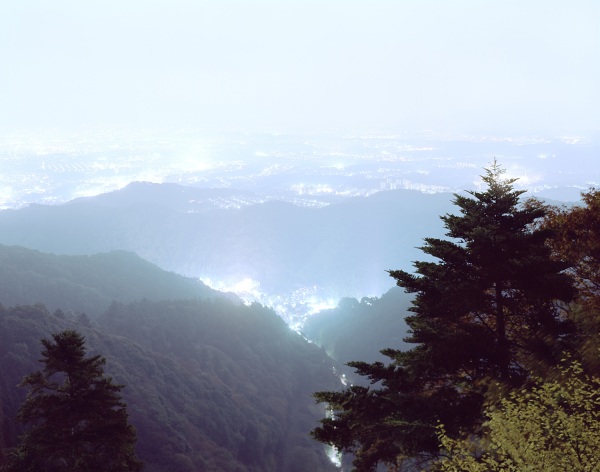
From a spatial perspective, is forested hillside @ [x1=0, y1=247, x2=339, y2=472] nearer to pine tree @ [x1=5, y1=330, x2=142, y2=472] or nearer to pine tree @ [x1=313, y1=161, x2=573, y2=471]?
pine tree @ [x1=5, y1=330, x2=142, y2=472]

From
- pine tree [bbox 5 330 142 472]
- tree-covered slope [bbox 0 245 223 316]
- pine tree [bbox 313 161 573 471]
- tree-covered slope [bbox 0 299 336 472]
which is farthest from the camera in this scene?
tree-covered slope [bbox 0 245 223 316]

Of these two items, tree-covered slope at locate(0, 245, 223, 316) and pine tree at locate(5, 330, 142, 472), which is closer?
pine tree at locate(5, 330, 142, 472)

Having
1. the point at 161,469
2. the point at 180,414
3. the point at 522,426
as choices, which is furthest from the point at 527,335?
the point at 180,414

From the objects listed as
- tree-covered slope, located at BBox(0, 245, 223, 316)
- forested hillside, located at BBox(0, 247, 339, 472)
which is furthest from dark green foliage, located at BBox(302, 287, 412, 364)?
tree-covered slope, located at BBox(0, 245, 223, 316)

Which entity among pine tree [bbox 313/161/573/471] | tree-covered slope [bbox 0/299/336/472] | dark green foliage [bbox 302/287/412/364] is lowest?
dark green foliage [bbox 302/287/412/364]

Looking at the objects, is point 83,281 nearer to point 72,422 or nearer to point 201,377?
point 201,377
